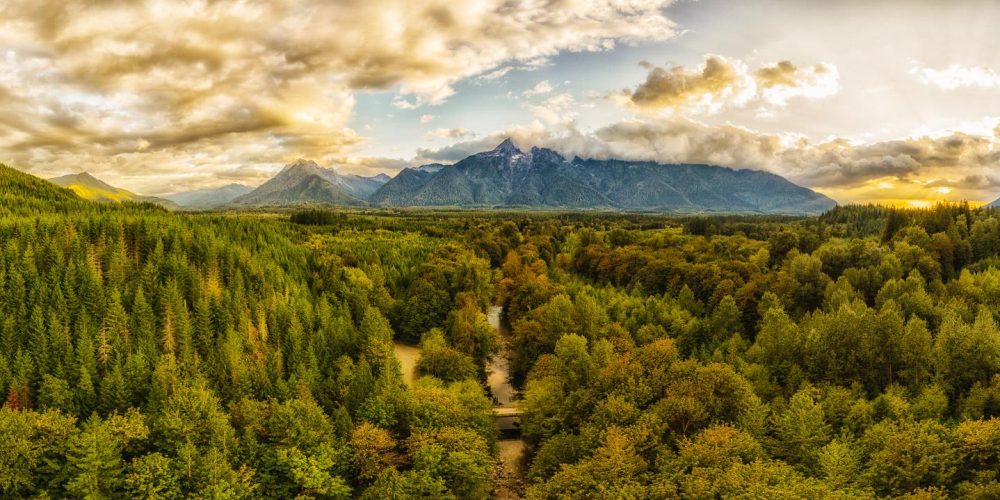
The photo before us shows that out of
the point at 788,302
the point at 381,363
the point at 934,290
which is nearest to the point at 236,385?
the point at 381,363

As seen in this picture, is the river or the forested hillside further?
the river

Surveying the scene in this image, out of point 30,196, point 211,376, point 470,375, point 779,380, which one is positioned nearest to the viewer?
point 779,380

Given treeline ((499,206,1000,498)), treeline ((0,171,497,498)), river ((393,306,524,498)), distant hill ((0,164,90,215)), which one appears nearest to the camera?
treeline ((499,206,1000,498))

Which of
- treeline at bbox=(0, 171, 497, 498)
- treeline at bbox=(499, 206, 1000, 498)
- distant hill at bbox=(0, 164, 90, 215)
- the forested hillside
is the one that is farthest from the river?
distant hill at bbox=(0, 164, 90, 215)

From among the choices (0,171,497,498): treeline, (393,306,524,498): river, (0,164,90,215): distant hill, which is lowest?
(393,306,524,498): river

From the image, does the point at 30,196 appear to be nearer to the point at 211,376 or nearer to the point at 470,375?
the point at 211,376

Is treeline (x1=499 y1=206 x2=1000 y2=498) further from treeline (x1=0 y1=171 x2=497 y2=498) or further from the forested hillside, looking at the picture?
treeline (x1=0 y1=171 x2=497 y2=498)

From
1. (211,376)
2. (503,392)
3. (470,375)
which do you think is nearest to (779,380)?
(503,392)

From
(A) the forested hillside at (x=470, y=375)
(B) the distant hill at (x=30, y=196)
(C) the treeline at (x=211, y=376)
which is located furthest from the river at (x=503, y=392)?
(B) the distant hill at (x=30, y=196)

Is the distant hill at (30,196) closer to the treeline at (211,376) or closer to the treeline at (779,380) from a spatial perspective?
the treeline at (211,376)

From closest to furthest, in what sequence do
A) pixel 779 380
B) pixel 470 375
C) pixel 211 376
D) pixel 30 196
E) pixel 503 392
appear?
pixel 779 380 < pixel 211 376 < pixel 470 375 < pixel 503 392 < pixel 30 196
